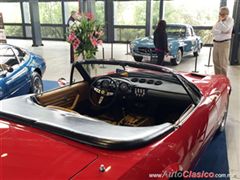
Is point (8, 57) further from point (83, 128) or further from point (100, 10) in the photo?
point (100, 10)

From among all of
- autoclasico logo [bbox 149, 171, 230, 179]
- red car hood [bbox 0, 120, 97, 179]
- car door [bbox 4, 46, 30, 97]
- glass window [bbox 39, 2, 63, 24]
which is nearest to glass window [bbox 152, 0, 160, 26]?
glass window [bbox 39, 2, 63, 24]

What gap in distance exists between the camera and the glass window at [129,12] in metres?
14.1

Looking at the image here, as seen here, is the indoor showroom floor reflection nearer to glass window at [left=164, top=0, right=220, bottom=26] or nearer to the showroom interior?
the showroom interior

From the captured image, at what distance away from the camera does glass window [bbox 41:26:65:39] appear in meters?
16.2

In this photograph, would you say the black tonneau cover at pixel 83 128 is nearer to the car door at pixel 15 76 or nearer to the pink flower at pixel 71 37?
the car door at pixel 15 76

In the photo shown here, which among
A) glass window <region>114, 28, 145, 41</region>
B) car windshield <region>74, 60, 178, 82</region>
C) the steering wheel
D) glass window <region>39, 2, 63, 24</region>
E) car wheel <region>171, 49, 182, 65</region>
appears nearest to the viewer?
car windshield <region>74, 60, 178, 82</region>

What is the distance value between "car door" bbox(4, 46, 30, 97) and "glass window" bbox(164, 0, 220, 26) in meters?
10.7

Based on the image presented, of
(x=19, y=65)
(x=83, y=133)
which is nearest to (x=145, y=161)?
(x=83, y=133)

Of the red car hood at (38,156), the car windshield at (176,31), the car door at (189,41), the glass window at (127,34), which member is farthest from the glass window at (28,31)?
the red car hood at (38,156)

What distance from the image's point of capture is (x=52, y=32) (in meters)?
16.3

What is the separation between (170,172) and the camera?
1688mm

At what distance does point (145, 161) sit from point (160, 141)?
22cm

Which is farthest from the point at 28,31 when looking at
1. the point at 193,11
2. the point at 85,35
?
the point at 85,35

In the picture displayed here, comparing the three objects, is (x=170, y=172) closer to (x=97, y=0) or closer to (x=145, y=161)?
(x=145, y=161)
